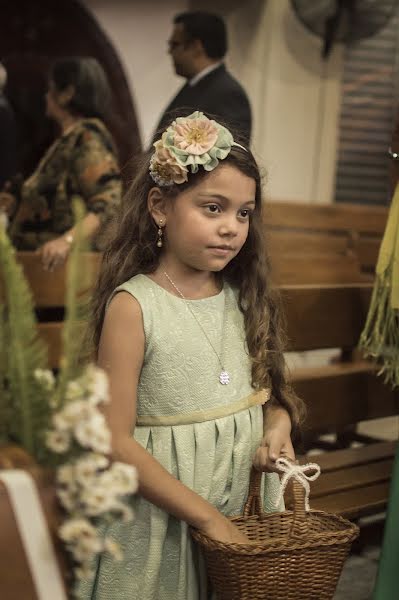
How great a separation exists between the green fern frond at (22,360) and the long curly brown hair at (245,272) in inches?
36.6

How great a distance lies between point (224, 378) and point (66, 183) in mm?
1870

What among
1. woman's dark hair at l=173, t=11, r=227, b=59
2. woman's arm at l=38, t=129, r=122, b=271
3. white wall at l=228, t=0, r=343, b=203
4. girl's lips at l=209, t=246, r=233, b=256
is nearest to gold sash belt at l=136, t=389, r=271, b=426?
girl's lips at l=209, t=246, r=233, b=256

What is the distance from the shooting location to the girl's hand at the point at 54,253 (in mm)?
3363

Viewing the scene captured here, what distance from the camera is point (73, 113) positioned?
4105mm

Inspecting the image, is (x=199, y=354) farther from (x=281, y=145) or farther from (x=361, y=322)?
(x=281, y=145)

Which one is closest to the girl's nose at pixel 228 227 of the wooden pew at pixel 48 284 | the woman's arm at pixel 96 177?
the wooden pew at pixel 48 284

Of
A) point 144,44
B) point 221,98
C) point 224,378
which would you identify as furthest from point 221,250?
point 144,44

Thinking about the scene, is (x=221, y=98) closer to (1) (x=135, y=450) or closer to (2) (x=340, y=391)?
(2) (x=340, y=391)

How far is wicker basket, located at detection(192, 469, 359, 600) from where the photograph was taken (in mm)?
1813

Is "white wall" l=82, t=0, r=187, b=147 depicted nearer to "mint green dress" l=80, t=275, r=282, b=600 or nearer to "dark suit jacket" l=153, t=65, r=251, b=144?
"dark suit jacket" l=153, t=65, r=251, b=144

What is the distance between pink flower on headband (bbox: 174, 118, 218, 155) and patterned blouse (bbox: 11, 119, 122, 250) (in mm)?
1657

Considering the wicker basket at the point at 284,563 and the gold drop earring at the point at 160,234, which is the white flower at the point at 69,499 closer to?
the wicker basket at the point at 284,563

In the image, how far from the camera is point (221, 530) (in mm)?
1949

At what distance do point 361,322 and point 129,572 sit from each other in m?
1.56
